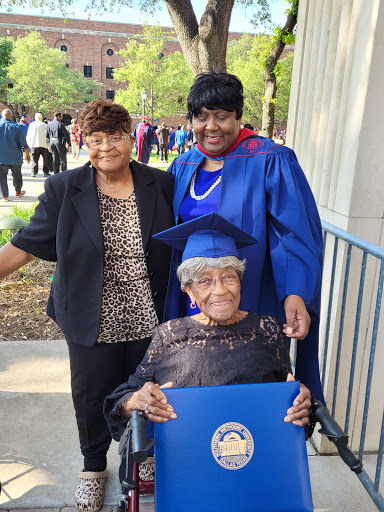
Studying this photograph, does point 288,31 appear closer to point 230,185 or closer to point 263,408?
point 230,185

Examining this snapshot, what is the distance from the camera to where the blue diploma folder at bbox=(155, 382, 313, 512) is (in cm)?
164

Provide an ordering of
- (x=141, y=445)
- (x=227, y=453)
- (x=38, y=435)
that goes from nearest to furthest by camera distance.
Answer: (x=141, y=445) < (x=227, y=453) < (x=38, y=435)

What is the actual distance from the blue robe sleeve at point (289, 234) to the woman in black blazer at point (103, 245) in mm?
503

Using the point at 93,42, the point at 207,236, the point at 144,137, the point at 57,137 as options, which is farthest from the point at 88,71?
the point at 207,236

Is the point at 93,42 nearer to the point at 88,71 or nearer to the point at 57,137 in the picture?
the point at 88,71

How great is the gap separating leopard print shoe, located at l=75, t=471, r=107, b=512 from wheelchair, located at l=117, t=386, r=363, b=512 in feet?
2.96

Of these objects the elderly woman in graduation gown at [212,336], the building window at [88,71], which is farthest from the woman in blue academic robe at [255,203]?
the building window at [88,71]

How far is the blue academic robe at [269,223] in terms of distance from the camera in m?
2.19

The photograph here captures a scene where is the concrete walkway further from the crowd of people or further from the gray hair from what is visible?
the gray hair

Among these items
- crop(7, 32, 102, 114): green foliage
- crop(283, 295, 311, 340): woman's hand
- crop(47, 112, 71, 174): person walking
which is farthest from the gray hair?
crop(7, 32, 102, 114): green foliage

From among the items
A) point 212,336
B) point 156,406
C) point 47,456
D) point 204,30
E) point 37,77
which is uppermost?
point 37,77

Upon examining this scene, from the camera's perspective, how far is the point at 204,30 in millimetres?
7066

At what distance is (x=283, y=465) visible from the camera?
5.50 ft

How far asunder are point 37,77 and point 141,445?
48.7m
